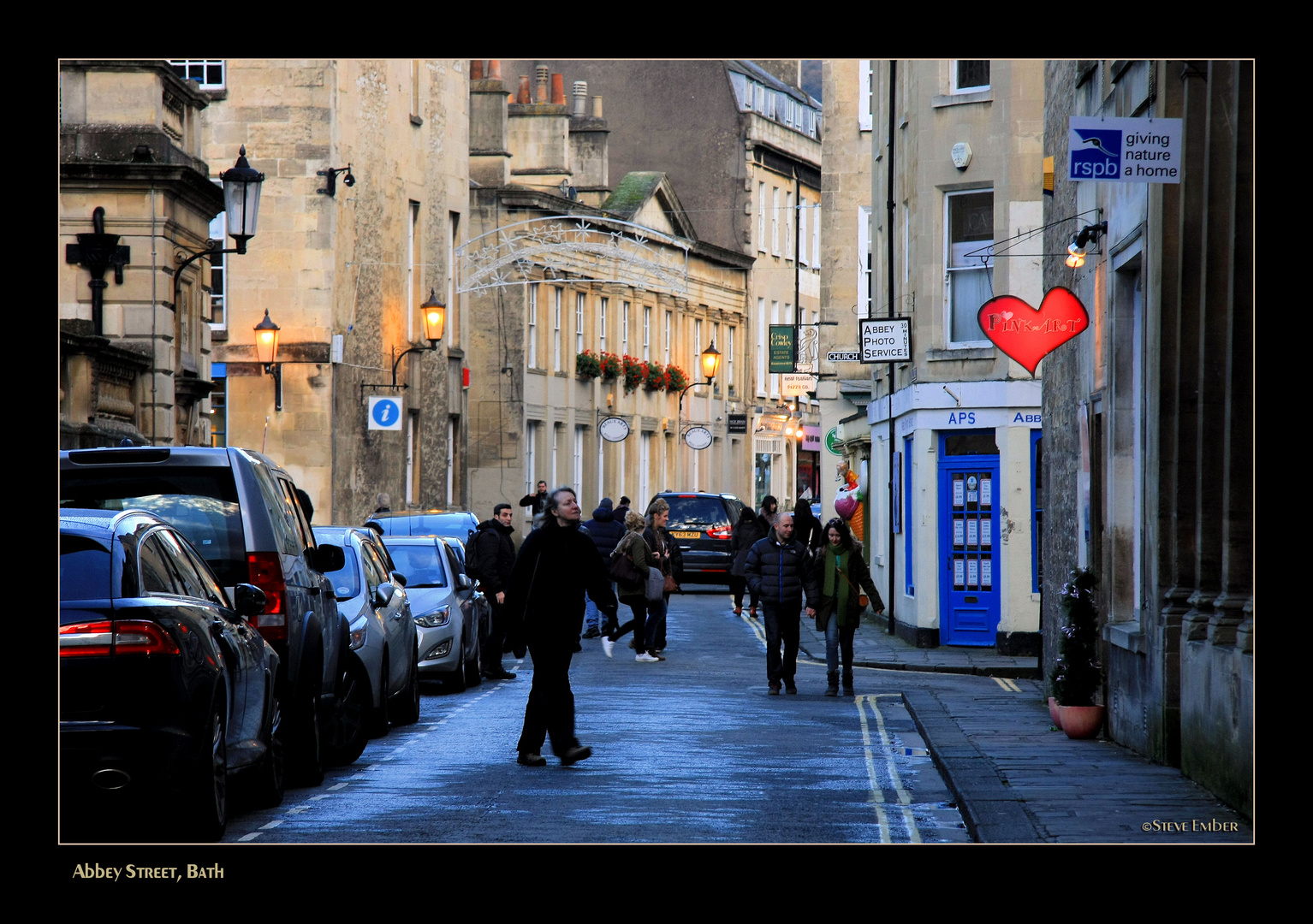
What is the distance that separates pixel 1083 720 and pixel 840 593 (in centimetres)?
497

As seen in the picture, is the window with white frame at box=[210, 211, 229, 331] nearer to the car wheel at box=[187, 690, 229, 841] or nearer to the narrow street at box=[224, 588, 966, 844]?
the narrow street at box=[224, 588, 966, 844]

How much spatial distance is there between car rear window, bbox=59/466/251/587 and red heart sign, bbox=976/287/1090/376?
7.18 metres

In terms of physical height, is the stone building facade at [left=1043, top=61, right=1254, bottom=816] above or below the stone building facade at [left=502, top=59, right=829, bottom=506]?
below

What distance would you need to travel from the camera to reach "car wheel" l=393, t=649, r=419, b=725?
1678 cm

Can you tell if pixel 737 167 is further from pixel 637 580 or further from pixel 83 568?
pixel 83 568

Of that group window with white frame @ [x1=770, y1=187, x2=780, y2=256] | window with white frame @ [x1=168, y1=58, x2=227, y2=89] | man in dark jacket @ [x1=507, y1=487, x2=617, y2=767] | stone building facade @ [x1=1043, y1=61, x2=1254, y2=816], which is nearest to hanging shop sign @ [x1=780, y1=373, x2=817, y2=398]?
window with white frame @ [x1=168, y1=58, x2=227, y2=89]

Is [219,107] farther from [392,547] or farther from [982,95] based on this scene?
[392,547]

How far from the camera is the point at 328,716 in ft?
44.7

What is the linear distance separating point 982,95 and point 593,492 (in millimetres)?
31872

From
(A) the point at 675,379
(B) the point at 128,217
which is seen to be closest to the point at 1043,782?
(B) the point at 128,217

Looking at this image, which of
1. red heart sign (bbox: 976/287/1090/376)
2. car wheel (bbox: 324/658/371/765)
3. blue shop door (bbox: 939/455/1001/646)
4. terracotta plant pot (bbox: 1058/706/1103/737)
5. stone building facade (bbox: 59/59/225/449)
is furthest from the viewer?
blue shop door (bbox: 939/455/1001/646)

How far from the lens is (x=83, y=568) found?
902 centimetres

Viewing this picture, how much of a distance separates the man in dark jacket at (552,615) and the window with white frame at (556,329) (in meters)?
40.9
